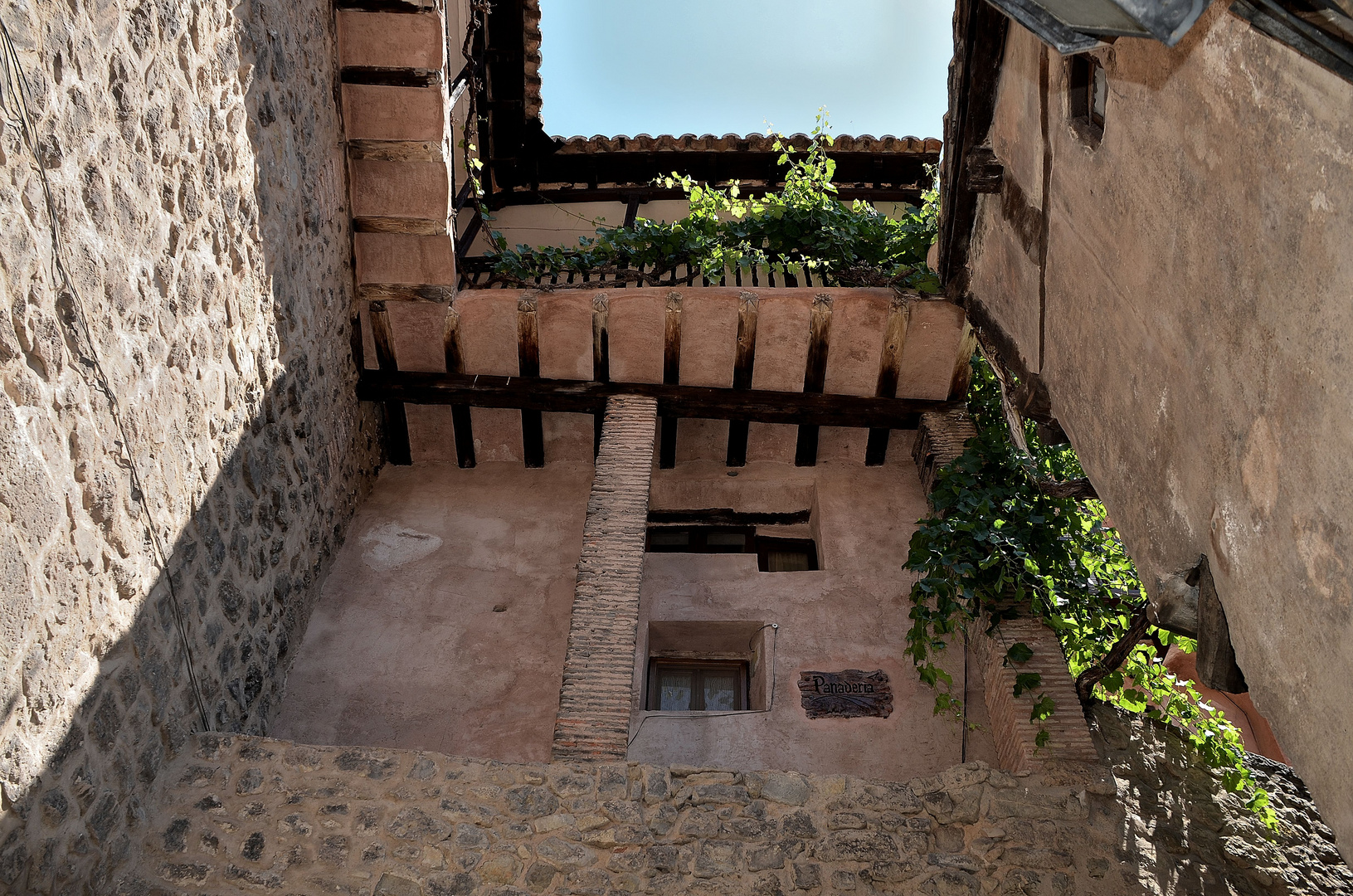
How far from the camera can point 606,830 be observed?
3656 mm

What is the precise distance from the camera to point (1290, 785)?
4.98 meters

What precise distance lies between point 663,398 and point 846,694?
1923 mm

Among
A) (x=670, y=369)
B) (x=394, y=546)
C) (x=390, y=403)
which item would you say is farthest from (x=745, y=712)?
(x=390, y=403)

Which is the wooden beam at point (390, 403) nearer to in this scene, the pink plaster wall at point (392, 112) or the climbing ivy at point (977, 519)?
the climbing ivy at point (977, 519)

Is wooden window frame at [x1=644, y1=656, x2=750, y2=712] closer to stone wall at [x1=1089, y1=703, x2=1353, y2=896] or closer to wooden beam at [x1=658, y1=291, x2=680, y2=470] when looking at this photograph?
wooden beam at [x1=658, y1=291, x2=680, y2=470]

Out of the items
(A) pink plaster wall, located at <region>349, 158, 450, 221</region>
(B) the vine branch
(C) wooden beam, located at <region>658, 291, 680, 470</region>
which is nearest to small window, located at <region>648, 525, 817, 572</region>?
(C) wooden beam, located at <region>658, 291, 680, 470</region>

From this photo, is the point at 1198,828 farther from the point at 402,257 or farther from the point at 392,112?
the point at 392,112

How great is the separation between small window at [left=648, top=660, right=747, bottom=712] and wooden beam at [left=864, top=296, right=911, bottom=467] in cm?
163

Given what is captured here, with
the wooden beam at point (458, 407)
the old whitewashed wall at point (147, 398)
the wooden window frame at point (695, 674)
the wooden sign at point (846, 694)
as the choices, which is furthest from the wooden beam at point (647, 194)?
the wooden sign at point (846, 694)

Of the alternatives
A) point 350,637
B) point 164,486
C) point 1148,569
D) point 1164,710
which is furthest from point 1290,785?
point 164,486

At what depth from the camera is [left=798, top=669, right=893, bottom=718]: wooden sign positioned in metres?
5.30

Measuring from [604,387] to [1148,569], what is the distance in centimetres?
333

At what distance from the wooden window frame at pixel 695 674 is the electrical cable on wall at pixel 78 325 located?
2460 millimetres

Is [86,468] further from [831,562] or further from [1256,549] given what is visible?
[831,562]
